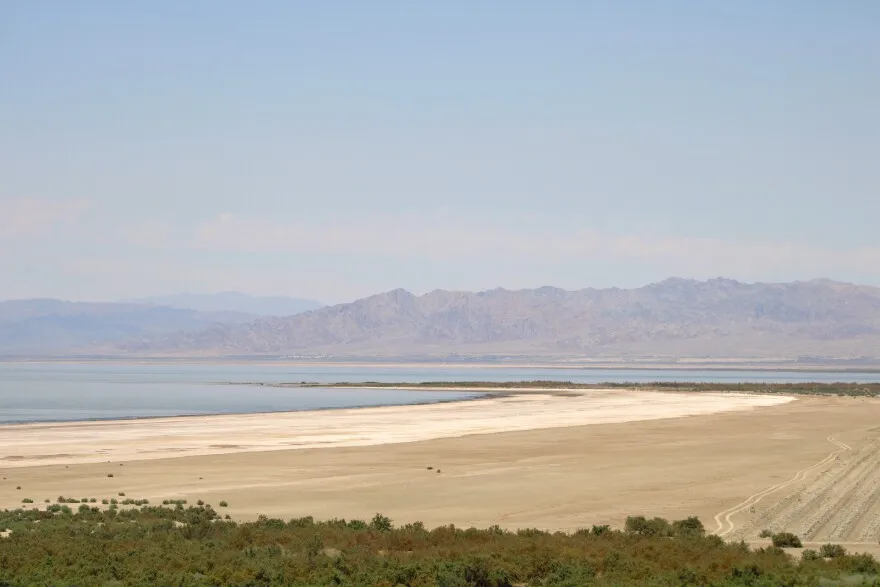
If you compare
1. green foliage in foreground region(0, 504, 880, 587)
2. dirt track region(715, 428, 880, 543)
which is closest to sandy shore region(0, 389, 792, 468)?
green foliage in foreground region(0, 504, 880, 587)

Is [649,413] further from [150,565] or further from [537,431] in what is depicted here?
[150,565]

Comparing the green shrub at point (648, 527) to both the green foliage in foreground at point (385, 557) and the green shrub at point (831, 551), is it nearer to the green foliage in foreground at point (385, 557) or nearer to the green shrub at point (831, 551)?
the green foliage in foreground at point (385, 557)

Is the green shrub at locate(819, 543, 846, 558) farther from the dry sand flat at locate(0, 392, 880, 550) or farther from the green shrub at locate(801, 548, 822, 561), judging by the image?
the dry sand flat at locate(0, 392, 880, 550)

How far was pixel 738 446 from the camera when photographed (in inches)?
2057

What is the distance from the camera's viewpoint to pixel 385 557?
22328 mm

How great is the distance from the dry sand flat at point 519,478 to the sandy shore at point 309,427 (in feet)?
2.16

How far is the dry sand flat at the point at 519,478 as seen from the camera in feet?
101

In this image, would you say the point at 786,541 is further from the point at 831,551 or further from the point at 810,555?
the point at 810,555

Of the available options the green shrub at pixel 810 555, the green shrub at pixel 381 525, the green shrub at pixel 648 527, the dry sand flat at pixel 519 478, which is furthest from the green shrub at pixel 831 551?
the green shrub at pixel 381 525

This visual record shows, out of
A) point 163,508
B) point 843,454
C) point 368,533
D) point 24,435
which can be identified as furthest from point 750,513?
point 24,435

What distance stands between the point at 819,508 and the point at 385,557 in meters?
14.3

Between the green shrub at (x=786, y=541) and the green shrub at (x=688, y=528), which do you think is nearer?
the green shrub at (x=786, y=541)

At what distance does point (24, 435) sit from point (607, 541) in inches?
1655

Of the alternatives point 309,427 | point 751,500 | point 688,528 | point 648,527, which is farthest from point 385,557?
point 309,427
